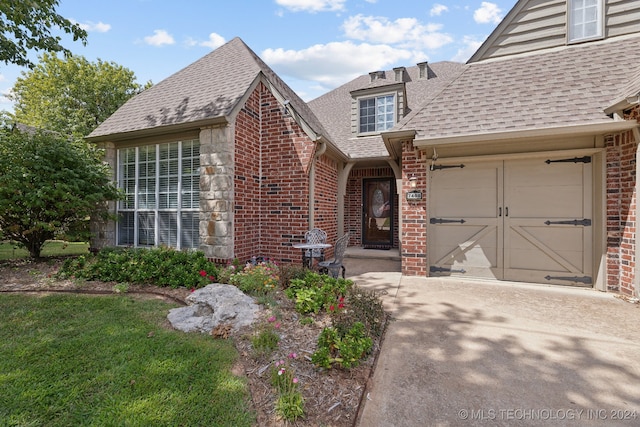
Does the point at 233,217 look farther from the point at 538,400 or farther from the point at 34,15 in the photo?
the point at 34,15

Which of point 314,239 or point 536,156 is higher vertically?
point 536,156

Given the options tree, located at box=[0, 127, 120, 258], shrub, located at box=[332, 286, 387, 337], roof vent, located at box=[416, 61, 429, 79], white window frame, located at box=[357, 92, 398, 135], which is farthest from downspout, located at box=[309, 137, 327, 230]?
roof vent, located at box=[416, 61, 429, 79]

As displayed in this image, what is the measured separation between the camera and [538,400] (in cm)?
215

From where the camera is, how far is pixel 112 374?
7.80 feet

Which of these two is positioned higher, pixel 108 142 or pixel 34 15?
pixel 34 15

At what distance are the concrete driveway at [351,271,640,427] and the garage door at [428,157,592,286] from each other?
905 mm

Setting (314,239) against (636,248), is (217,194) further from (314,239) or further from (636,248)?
(636,248)

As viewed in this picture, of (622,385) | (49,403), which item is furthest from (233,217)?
(622,385)

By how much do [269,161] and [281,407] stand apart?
539 cm

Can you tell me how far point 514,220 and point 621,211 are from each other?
1.46 m

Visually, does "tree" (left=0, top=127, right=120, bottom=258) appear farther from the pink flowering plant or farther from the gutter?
the gutter

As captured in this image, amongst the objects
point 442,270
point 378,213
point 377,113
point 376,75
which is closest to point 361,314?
point 442,270

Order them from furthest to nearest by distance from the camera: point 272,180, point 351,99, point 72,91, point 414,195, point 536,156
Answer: point 72,91, point 351,99, point 272,180, point 414,195, point 536,156

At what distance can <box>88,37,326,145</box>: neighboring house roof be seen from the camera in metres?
5.78
